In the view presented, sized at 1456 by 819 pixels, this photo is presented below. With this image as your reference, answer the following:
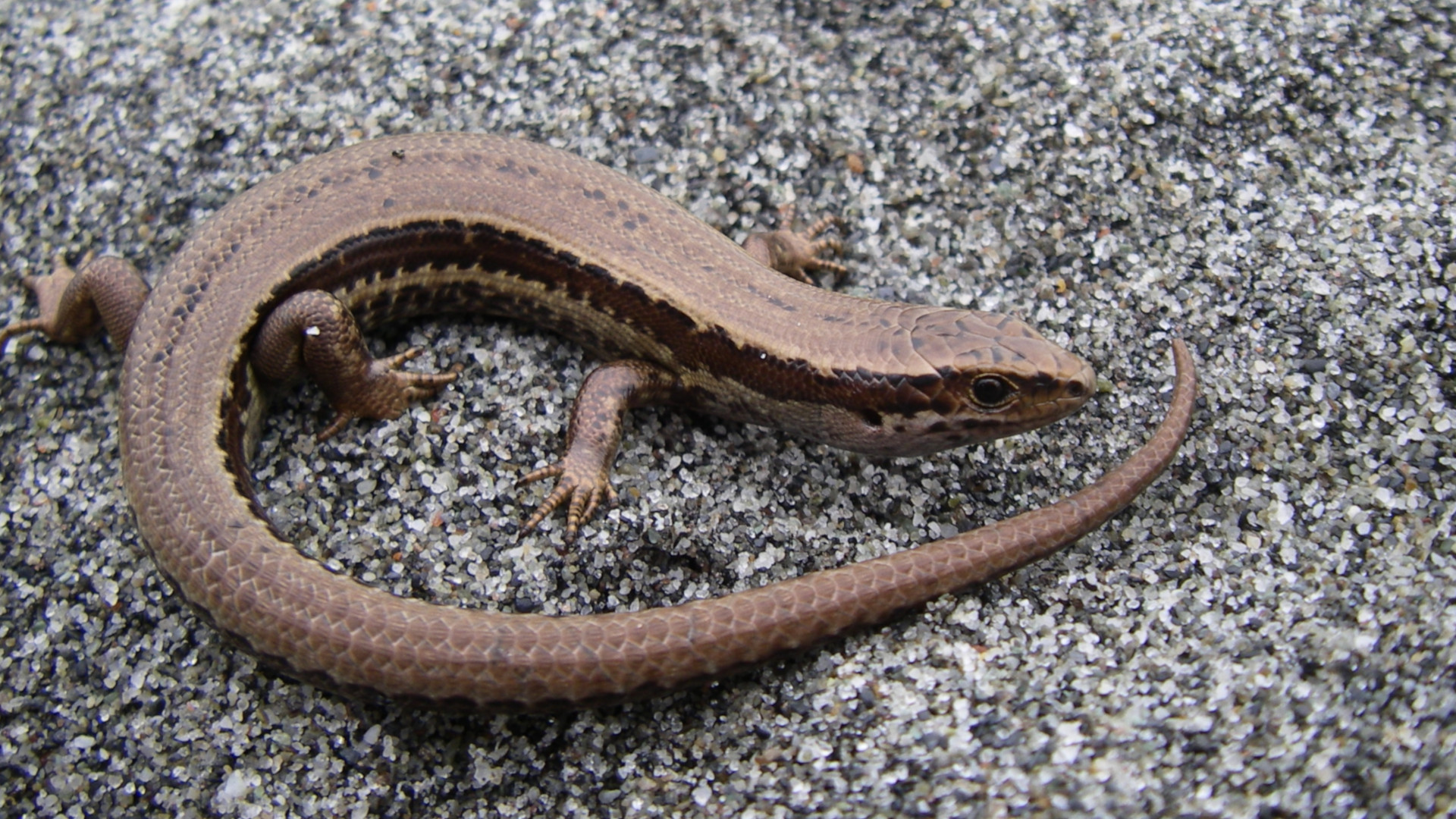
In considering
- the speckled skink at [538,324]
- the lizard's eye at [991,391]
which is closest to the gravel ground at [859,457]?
the speckled skink at [538,324]

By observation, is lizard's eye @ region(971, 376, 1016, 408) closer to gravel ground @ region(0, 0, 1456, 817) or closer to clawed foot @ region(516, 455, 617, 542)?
gravel ground @ region(0, 0, 1456, 817)

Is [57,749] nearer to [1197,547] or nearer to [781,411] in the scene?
[781,411]

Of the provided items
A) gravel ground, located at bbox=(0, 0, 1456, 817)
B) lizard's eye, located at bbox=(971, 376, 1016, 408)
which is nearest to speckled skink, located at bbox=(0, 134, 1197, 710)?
lizard's eye, located at bbox=(971, 376, 1016, 408)

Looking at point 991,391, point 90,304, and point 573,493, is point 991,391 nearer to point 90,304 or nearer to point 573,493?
point 573,493

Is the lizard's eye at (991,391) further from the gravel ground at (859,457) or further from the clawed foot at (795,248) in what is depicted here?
the clawed foot at (795,248)

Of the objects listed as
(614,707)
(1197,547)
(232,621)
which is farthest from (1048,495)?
(232,621)

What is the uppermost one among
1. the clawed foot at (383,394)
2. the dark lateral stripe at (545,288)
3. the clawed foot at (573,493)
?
the dark lateral stripe at (545,288)

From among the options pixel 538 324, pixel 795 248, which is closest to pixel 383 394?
pixel 538 324
